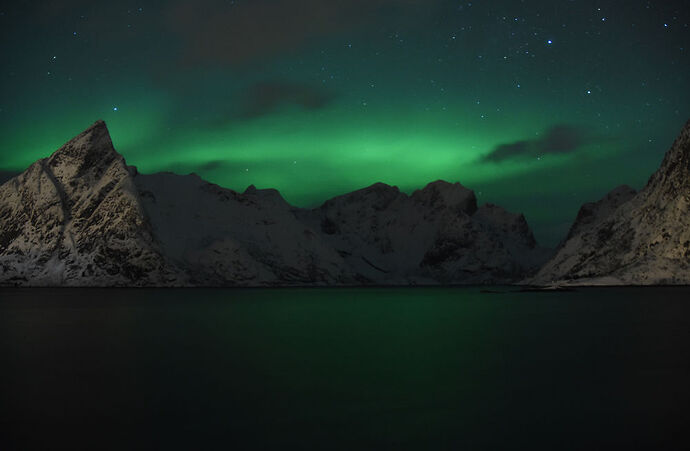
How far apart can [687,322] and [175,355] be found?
157ft

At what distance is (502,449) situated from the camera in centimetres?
1582

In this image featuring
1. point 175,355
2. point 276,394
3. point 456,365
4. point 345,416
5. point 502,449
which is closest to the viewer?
point 502,449

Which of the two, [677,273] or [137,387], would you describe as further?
[677,273]

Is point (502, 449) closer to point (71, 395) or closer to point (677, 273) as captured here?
point (71, 395)

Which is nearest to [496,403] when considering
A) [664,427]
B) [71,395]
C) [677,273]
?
[664,427]

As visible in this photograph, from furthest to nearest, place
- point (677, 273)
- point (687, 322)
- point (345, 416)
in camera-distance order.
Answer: point (677, 273), point (687, 322), point (345, 416)

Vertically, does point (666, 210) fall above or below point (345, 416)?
above

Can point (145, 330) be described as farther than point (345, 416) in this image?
Yes

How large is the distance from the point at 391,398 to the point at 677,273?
192914 mm

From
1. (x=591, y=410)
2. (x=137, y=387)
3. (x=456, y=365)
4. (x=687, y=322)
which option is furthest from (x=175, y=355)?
(x=687, y=322)

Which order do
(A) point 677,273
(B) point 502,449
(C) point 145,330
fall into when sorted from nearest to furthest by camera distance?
(B) point 502,449, (C) point 145,330, (A) point 677,273

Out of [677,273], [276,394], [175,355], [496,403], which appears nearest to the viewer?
[496,403]

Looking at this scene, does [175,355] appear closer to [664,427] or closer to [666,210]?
[664,427]

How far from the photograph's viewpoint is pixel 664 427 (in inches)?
691
